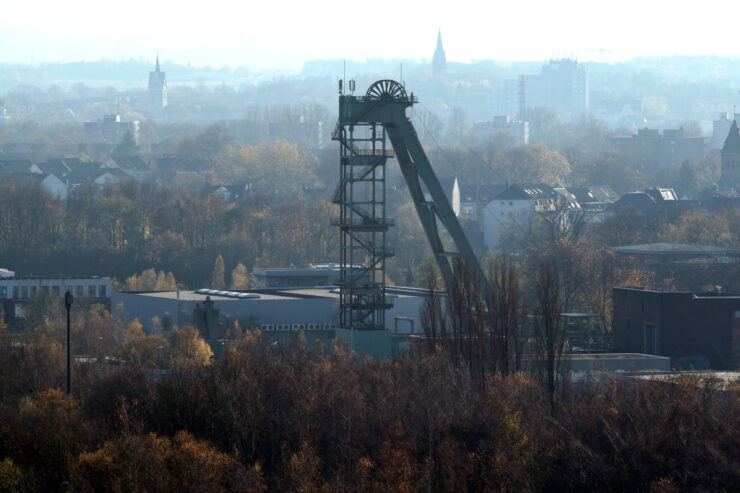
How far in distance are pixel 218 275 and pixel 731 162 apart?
226 ft

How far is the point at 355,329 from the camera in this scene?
165ft

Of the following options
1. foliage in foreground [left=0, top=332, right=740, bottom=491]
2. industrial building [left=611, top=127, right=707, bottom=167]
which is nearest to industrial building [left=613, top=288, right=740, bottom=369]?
foliage in foreground [left=0, top=332, right=740, bottom=491]

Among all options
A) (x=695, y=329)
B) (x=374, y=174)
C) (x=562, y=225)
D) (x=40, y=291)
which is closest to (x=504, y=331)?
(x=374, y=174)

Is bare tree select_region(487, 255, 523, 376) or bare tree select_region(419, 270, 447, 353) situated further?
bare tree select_region(419, 270, 447, 353)

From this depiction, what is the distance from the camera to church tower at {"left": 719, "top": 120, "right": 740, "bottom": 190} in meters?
143

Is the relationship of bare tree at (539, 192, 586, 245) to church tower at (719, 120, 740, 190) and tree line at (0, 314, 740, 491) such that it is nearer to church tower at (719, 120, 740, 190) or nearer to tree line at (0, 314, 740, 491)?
church tower at (719, 120, 740, 190)

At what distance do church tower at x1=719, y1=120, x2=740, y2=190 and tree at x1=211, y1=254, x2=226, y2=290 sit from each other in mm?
65734

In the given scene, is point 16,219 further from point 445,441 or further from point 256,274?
point 445,441

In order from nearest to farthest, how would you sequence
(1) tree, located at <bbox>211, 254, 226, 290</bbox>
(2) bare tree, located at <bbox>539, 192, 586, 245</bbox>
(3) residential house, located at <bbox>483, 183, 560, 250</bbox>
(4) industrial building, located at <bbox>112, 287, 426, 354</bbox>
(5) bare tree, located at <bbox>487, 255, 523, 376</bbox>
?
(5) bare tree, located at <bbox>487, 255, 523, 376</bbox> < (4) industrial building, located at <bbox>112, 287, 426, 354</bbox> < (2) bare tree, located at <bbox>539, 192, 586, 245</bbox> < (1) tree, located at <bbox>211, 254, 226, 290</bbox> < (3) residential house, located at <bbox>483, 183, 560, 250</bbox>

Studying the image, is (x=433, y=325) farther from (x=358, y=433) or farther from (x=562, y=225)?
(x=562, y=225)

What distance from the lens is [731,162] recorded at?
472 ft

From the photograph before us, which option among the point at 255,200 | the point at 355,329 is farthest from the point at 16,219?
the point at 355,329

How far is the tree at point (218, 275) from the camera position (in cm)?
8956

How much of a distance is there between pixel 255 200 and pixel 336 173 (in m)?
30.6
